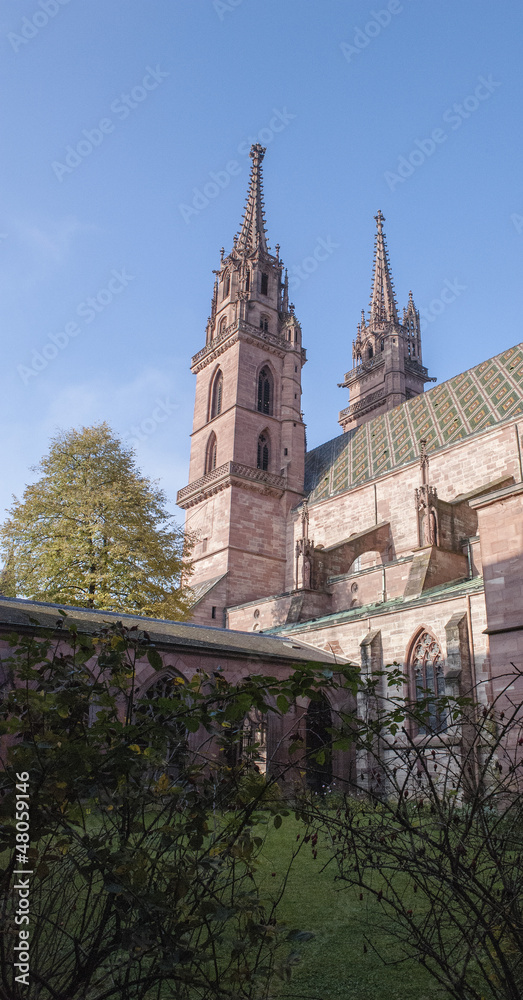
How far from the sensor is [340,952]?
4965mm

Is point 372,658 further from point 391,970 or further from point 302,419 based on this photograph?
point 302,419

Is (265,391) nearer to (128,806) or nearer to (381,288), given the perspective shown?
(381,288)

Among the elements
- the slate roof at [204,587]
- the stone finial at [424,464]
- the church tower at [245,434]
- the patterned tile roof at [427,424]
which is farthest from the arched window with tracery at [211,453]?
the stone finial at [424,464]

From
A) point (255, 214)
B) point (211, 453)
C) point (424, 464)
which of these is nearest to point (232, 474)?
point (211, 453)

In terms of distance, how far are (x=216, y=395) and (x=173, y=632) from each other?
2219cm

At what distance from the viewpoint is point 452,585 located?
17.8 m

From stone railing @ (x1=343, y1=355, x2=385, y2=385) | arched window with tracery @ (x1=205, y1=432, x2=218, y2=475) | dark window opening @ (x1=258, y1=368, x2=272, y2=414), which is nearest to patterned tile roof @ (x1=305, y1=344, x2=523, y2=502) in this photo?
dark window opening @ (x1=258, y1=368, x2=272, y2=414)

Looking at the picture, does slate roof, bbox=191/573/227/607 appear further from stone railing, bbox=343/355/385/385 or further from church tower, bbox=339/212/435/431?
stone railing, bbox=343/355/385/385

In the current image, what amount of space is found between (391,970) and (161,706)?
11.0 feet

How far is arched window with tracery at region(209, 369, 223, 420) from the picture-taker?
117ft

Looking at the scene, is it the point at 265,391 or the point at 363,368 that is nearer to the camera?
the point at 265,391

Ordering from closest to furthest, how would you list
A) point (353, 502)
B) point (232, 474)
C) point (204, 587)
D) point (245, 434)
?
point (353, 502) → point (204, 587) → point (232, 474) → point (245, 434)

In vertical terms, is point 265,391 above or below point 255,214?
below

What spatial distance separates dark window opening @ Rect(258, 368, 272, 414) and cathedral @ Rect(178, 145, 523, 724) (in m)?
0.12
